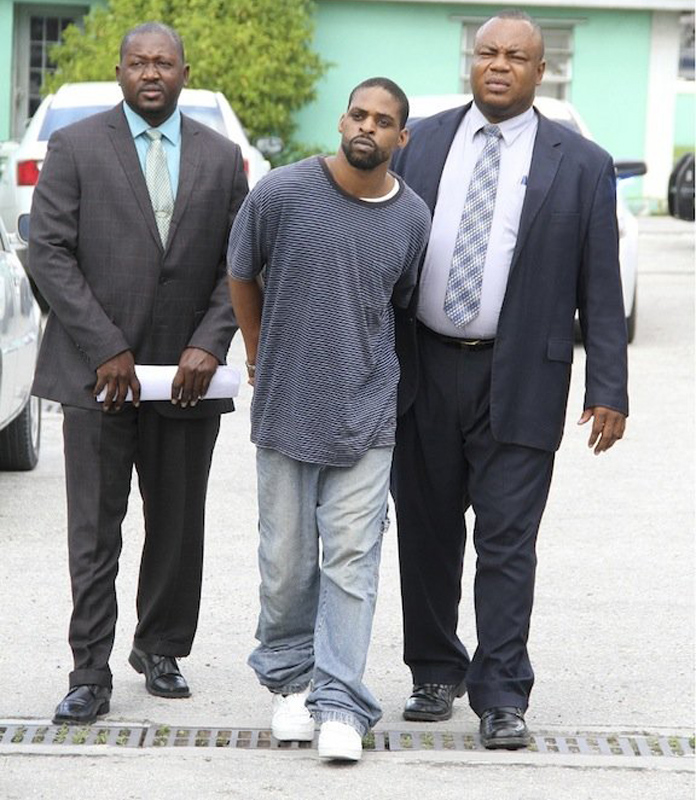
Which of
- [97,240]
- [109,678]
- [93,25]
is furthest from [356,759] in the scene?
[93,25]

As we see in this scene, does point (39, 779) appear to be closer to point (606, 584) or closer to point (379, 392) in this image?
point (379, 392)

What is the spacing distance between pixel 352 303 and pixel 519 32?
0.94 meters

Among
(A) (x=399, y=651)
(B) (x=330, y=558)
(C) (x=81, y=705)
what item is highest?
(B) (x=330, y=558)

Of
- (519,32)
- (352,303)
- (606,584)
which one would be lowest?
(606,584)

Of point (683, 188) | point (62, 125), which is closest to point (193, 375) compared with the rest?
point (62, 125)

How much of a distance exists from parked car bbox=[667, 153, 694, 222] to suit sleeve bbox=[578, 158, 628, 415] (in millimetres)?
17124

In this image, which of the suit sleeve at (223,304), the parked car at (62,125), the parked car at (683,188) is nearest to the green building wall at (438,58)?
the parked car at (683,188)

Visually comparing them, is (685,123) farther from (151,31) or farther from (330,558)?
(330,558)

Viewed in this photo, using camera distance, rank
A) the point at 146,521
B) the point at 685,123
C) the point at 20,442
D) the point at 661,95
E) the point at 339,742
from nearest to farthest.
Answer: the point at 339,742 < the point at 146,521 < the point at 20,442 < the point at 661,95 < the point at 685,123

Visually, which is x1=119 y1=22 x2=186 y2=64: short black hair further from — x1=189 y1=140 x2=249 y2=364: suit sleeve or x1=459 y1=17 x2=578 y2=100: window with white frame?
x1=459 y1=17 x2=578 y2=100: window with white frame

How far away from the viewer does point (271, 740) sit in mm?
5234

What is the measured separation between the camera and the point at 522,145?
5.21m

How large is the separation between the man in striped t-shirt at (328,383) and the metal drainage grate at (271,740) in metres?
0.17

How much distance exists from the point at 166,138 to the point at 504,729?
2.00 meters
